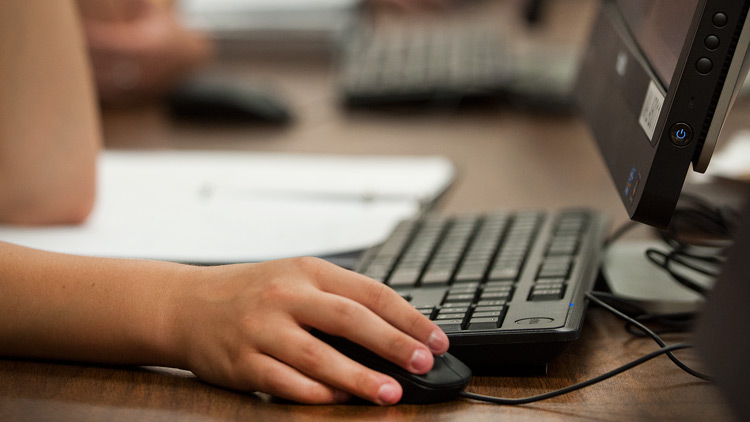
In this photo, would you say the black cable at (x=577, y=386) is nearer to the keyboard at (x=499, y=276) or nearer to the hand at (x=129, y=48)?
the keyboard at (x=499, y=276)

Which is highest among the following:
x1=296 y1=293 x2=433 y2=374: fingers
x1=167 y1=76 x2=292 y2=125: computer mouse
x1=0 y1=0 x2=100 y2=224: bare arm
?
x1=296 y1=293 x2=433 y2=374: fingers

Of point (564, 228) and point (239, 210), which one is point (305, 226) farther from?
point (564, 228)

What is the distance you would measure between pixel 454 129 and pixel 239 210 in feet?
1.33

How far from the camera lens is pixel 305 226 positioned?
796 millimetres

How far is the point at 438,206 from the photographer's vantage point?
0.88 m

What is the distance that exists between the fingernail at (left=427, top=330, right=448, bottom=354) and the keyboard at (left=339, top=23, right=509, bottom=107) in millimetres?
786

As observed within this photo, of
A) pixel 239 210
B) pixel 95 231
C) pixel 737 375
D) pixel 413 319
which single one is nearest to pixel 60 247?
pixel 95 231

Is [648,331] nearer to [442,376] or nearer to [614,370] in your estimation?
[614,370]

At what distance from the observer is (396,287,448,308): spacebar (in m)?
0.56

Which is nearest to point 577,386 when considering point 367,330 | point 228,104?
point 367,330

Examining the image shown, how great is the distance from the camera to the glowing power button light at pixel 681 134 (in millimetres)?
489

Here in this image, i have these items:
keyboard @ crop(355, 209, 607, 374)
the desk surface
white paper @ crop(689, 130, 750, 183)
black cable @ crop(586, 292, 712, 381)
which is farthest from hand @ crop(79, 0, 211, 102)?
black cable @ crop(586, 292, 712, 381)

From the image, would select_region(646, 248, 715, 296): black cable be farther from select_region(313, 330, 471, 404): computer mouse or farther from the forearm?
the forearm

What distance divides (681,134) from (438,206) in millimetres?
403
